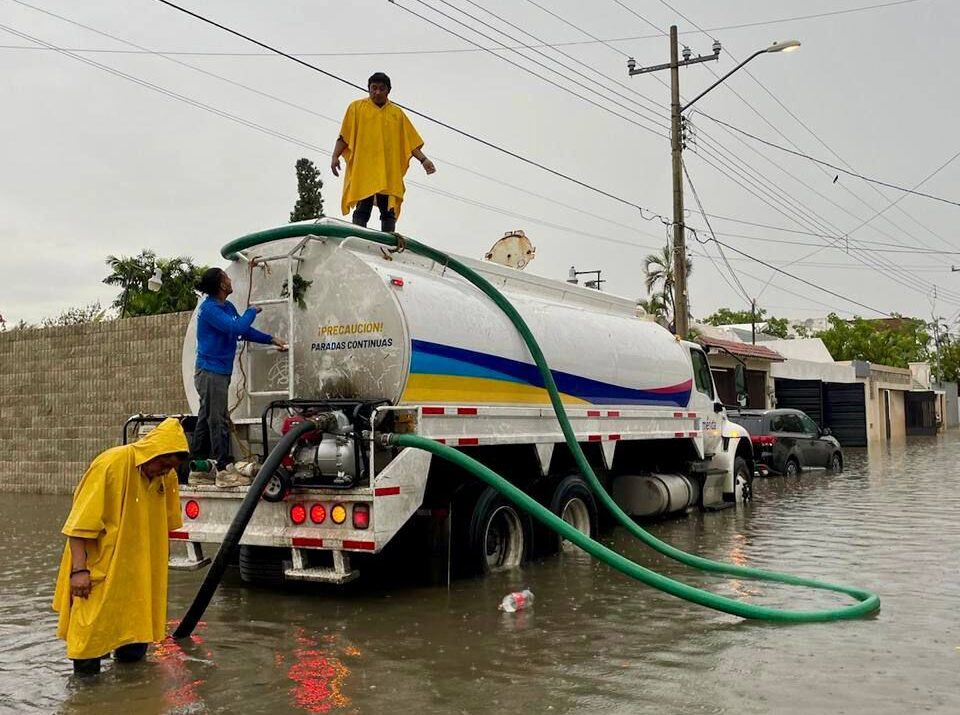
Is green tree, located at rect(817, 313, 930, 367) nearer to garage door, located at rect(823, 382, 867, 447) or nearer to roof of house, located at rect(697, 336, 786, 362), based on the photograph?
garage door, located at rect(823, 382, 867, 447)

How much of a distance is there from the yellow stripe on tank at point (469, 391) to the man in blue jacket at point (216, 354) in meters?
1.22

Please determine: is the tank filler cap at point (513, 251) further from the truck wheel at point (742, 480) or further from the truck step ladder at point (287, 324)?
the truck wheel at point (742, 480)

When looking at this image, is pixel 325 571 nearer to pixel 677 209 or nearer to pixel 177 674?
pixel 177 674

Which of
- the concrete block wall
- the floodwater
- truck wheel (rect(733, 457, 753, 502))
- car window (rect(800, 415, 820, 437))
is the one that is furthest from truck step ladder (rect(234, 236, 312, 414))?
car window (rect(800, 415, 820, 437))

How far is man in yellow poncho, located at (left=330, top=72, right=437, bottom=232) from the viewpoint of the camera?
948 centimetres

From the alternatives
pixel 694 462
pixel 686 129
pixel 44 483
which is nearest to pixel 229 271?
pixel 694 462

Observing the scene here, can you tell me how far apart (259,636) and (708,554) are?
5.53m

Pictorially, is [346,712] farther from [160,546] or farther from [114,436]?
[114,436]

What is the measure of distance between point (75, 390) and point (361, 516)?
12.0 metres

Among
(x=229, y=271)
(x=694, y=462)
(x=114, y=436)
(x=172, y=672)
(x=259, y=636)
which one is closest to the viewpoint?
(x=172, y=672)

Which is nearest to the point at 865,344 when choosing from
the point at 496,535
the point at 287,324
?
the point at 496,535

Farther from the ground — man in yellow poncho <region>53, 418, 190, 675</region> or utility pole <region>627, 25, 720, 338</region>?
utility pole <region>627, 25, 720, 338</region>

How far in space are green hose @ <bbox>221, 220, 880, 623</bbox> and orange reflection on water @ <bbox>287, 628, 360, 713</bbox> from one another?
67.0 inches

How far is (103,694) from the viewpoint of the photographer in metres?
5.45
